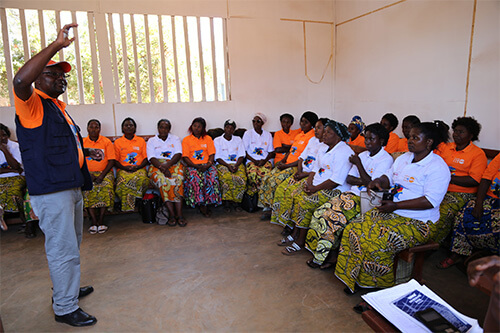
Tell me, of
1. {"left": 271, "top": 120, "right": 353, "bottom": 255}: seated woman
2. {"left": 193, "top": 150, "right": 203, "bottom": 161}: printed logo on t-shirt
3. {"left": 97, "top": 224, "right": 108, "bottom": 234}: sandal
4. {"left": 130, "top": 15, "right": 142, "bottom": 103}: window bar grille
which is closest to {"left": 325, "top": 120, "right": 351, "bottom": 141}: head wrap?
{"left": 271, "top": 120, "right": 353, "bottom": 255}: seated woman

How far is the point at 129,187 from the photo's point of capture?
427cm

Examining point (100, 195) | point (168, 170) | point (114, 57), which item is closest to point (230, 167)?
point (168, 170)

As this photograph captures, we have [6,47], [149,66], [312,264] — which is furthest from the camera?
[149,66]

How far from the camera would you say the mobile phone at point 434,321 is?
1.03 metres

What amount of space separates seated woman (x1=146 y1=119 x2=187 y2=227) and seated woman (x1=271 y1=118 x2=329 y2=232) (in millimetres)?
1310

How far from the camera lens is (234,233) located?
389 centimetres

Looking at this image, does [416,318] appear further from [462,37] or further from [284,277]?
[462,37]

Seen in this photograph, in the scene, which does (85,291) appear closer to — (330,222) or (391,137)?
(330,222)

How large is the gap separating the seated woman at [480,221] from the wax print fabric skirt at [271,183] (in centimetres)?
189

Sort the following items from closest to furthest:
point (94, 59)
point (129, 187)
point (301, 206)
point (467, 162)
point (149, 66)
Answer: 1. point (467, 162)
2. point (301, 206)
3. point (129, 187)
4. point (94, 59)
5. point (149, 66)

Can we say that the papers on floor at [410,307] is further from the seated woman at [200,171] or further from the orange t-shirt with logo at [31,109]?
the seated woman at [200,171]

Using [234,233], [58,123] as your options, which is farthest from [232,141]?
[58,123]

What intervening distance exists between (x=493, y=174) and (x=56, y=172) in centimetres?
347

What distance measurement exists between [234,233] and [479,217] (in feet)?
7.97
